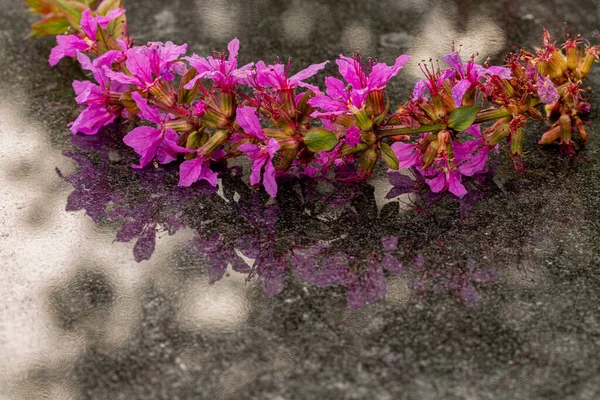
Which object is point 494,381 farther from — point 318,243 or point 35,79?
point 35,79

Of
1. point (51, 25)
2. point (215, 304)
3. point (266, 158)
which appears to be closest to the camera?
point (215, 304)

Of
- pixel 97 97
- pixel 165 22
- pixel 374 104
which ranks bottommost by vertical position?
pixel 165 22

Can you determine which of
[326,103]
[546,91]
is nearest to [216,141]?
[326,103]

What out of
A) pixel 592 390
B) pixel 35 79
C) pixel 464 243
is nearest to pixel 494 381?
pixel 592 390

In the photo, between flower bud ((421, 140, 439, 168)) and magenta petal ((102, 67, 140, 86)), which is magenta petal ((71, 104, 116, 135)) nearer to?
magenta petal ((102, 67, 140, 86))

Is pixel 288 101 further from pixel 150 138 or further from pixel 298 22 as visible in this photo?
pixel 298 22

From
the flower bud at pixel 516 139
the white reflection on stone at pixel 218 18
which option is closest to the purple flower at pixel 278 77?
the flower bud at pixel 516 139
